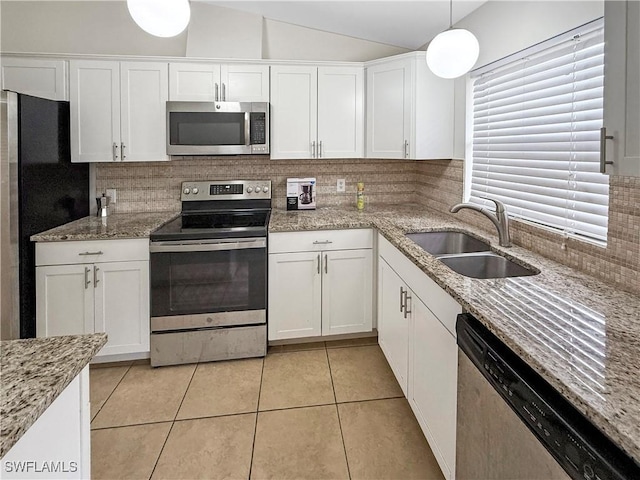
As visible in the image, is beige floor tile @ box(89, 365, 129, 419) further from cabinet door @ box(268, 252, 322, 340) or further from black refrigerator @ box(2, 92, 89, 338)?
cabinet door @ box(268, 252, 322, 340)

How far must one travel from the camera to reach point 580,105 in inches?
70.6

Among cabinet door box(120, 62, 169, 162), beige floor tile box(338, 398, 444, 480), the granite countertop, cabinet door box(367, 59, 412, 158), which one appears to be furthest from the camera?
cabinet door box(367, 59, 412, 158)

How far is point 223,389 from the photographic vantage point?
2.50m

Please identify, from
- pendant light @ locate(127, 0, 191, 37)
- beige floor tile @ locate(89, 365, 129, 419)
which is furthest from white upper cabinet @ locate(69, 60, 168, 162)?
beige floor tile @ locate(89, 365, 129, 419)

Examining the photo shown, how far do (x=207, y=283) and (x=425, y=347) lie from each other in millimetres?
1535

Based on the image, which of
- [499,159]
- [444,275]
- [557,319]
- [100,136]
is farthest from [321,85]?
[557,319]

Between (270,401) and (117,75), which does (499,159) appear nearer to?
(270,401)

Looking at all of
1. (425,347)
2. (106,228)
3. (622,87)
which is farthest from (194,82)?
(622,87)

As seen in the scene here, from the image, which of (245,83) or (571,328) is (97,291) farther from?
(571,328)

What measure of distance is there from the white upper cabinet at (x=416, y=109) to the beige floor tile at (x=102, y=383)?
2469 millimetres

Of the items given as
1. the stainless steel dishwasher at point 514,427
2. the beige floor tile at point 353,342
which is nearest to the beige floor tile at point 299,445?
the stainless steel dishwasher at point 514,427

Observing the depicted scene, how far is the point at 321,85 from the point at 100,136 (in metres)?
1.67

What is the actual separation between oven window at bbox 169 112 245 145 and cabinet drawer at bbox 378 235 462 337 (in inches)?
54.5

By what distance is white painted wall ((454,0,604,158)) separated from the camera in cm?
175
